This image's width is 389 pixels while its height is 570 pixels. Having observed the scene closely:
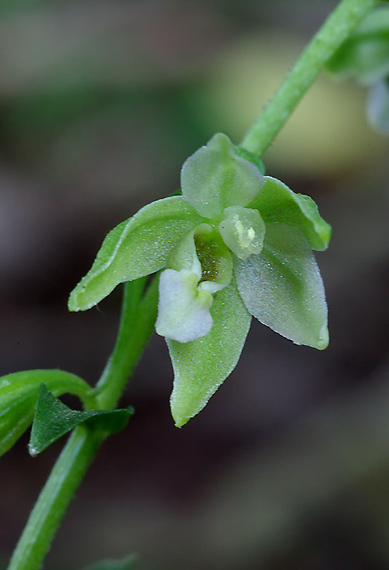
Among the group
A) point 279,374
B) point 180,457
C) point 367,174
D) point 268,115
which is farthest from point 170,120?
point 268,115

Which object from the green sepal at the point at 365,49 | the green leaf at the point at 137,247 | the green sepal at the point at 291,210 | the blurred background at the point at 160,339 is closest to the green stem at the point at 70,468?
the green leaf at the point at 137,247

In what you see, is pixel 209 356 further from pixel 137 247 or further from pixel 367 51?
pixel 367 51

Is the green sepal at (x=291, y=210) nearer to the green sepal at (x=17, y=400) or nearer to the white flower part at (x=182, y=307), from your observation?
the white flower part at (x=182, y=307)

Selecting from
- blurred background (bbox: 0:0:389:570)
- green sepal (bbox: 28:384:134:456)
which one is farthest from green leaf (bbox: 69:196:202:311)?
blurred background (bbox: 0:0:389:570)

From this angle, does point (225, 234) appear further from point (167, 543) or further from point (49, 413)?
point (167, 543)

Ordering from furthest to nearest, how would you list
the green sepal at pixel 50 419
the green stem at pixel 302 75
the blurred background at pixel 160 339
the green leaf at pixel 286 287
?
the blurred background at pixel 160 339, the green stem at pixel 302 75, the green leaf at pixel 286 287, the green sepal at pixel 50 419

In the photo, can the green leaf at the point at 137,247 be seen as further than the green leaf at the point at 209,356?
No
